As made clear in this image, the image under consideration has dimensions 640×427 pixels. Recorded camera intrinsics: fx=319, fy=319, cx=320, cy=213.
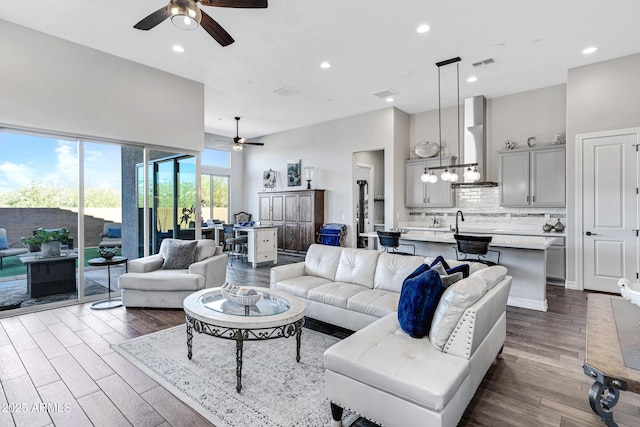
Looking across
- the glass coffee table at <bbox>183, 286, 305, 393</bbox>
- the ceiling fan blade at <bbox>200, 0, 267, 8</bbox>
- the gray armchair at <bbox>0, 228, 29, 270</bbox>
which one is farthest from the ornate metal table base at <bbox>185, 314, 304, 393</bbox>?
the gray armchair at <bbox>0, 228, 29, 270</bbox>

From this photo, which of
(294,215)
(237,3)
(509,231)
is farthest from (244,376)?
(294,215)

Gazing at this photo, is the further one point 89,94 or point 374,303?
point 89,94

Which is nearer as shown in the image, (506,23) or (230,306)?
(230,306)

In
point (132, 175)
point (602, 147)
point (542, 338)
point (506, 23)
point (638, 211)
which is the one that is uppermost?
point (506, 23)

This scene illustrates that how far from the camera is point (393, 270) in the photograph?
345 centimetres

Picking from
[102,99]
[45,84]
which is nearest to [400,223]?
[102,99]

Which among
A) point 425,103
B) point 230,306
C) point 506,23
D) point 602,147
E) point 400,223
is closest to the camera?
point 230,306

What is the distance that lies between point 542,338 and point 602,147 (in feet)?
11.8

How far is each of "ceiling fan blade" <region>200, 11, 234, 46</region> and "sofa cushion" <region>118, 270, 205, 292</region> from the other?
2.82m

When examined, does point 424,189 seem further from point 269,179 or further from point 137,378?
point 137,378

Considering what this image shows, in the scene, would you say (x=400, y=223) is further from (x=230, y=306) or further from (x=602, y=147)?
(x=230, y=306)

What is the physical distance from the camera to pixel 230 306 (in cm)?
274

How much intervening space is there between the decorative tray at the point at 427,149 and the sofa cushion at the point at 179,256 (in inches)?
211

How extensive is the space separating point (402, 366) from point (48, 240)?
4.97 m
